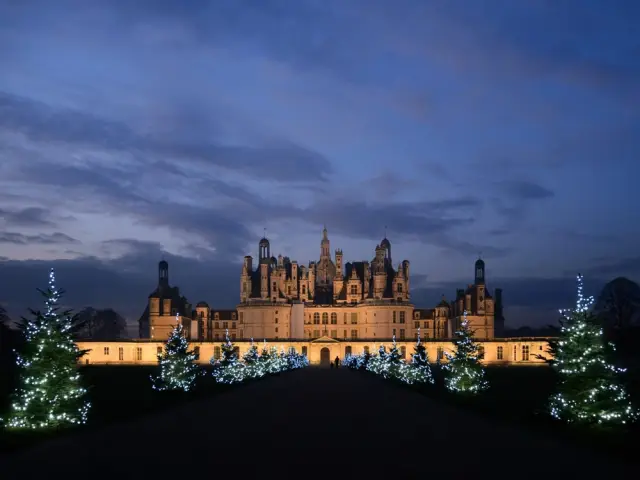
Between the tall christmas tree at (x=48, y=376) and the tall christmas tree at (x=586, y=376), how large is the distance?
40.8 ft

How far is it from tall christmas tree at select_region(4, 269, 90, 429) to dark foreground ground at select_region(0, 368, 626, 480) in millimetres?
1127

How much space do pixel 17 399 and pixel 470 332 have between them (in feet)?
69.3

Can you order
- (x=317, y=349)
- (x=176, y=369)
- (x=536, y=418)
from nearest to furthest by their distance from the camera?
1. (x=536, y=418)
2. (x=176, y=369)
3. (x=317, y=349)

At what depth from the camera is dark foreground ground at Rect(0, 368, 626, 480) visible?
44.4 feet

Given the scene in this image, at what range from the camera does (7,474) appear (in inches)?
530

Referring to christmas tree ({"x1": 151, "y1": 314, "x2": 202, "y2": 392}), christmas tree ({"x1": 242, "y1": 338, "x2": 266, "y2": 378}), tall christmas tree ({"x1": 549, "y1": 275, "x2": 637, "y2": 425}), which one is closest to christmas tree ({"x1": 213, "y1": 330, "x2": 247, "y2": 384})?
christmas tree ({"x1": 242, "y1": 338, "x2": 266, "y2": 378})

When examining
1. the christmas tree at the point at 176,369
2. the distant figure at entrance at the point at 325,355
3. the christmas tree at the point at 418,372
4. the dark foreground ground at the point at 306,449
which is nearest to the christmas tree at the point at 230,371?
the christmas tree at the point at 176,369

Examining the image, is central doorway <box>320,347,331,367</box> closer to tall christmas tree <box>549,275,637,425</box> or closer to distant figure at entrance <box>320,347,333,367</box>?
distant figure at entrance <box>320,347,333,367</box>

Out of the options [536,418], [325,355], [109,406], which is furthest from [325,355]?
[536,418]

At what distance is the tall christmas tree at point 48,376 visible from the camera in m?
19.7

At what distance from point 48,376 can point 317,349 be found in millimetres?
100353

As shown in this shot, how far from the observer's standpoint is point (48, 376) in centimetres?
2023

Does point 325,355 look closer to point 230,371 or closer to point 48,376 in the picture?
point 230,371

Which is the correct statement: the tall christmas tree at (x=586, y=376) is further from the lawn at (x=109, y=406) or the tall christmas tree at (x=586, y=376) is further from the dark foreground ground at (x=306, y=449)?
the lawn at (x=109, y=406)
